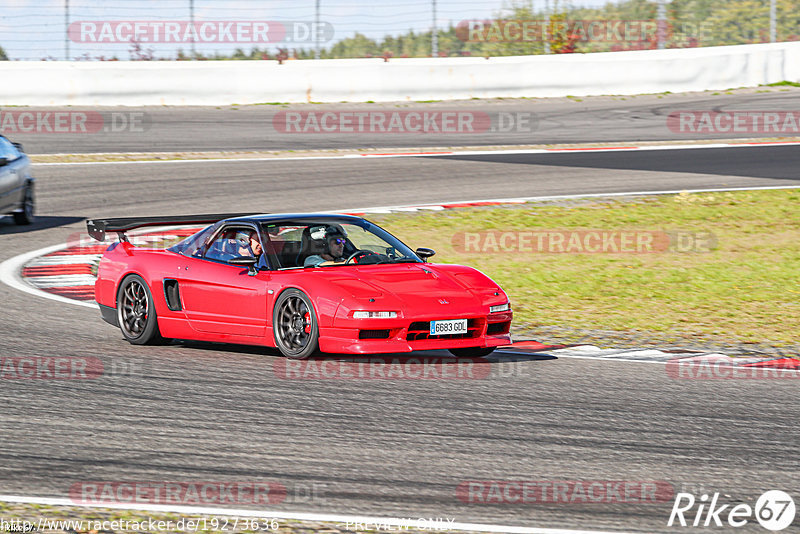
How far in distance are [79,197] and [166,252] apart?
31.1 feet

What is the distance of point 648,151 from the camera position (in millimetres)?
22891

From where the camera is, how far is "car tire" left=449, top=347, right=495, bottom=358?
9.05 m

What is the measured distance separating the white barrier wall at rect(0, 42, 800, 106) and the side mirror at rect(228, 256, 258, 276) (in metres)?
18.7

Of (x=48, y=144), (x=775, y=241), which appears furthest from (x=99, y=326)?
(x=48, y=144)

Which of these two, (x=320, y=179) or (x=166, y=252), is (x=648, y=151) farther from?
(x=166, y=252)

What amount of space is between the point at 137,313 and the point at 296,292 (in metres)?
1.79

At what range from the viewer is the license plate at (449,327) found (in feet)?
27.9

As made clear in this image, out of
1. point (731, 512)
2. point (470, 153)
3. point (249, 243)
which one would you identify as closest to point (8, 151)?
point (249, 243)

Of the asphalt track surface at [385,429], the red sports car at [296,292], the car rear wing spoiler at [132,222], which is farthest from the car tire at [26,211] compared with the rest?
the car rear wing spoiler at [132,222]

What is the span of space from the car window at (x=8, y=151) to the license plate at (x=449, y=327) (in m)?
9.45

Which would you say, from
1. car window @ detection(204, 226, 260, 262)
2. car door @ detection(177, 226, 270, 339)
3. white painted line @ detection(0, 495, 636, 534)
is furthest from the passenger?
white painted line @ detection(0, 495, 636, 534)

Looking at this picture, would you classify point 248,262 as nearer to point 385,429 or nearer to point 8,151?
point 385,429

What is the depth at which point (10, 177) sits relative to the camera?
15.8 metres

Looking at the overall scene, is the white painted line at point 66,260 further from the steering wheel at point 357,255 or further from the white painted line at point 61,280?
the steering wheel at point 357,255
